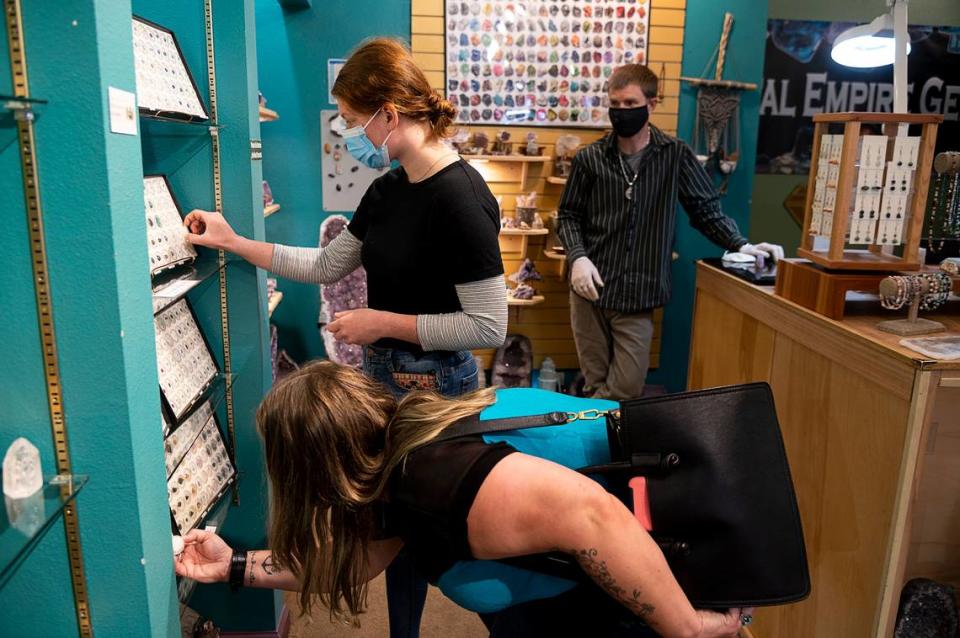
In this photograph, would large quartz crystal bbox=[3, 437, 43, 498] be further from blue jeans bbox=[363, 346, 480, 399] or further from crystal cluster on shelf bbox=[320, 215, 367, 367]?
crystal cluster on shelf bbox=[320, 215, 367, 367]

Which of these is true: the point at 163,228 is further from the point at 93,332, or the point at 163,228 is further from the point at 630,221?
the point at 630,221

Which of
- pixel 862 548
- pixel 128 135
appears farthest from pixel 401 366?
pixel 862 548

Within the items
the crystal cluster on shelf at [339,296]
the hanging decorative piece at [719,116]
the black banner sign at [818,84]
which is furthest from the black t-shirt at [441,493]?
the black banner sign at [818,84]

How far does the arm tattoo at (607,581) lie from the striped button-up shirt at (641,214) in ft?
8.06

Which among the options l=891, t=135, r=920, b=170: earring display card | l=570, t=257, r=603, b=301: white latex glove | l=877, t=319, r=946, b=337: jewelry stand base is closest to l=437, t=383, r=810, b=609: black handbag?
l=877, t=319, r=946, b=337: jewelry stand base

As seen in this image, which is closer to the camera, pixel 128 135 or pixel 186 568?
pixel 128 135

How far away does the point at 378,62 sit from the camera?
1834mm

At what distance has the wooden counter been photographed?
1.74 metres

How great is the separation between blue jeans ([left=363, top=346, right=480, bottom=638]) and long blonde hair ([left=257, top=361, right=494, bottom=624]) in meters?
0.58

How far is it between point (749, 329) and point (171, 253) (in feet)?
6.27

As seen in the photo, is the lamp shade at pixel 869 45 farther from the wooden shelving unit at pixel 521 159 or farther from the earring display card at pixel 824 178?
the wooden shelving unit at pixel 521 159

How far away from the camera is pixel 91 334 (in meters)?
1.16

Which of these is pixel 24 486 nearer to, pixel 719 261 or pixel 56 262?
pixel 56 262

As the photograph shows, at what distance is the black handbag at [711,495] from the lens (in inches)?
51.3
